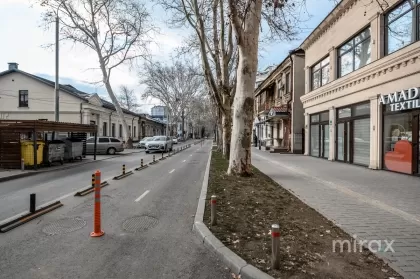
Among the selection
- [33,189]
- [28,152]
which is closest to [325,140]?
[33,189]

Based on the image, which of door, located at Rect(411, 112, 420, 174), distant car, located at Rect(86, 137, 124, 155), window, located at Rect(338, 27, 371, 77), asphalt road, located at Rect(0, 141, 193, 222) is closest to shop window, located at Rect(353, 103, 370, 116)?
window, located at Rect(338, 27, 371, 77)

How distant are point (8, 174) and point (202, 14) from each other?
11.3 metres

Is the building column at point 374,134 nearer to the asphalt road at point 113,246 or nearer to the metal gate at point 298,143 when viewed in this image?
the asphalt road at point 113,246

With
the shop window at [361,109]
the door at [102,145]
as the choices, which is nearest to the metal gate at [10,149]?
the door at [102,145]

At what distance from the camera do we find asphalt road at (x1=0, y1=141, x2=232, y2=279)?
3.79m

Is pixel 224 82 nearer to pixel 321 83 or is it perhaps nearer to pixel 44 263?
pixel 321 83

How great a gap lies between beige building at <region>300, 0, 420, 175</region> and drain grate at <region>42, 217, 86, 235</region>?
29.1 feet

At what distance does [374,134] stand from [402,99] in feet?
7.26

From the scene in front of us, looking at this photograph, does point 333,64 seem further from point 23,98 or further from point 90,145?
point 23,98

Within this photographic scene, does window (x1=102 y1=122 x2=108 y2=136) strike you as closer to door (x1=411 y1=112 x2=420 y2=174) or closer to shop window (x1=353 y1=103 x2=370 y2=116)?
shop window (x1=353 y1=103 x2=370 y2=116)

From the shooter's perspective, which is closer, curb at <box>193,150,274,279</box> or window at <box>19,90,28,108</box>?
curb at <box>193,150,274,279</box>

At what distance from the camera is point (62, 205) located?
7262 mm

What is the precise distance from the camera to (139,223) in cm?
588

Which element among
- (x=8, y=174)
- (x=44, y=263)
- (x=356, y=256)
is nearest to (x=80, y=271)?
(x=44, y=263)
